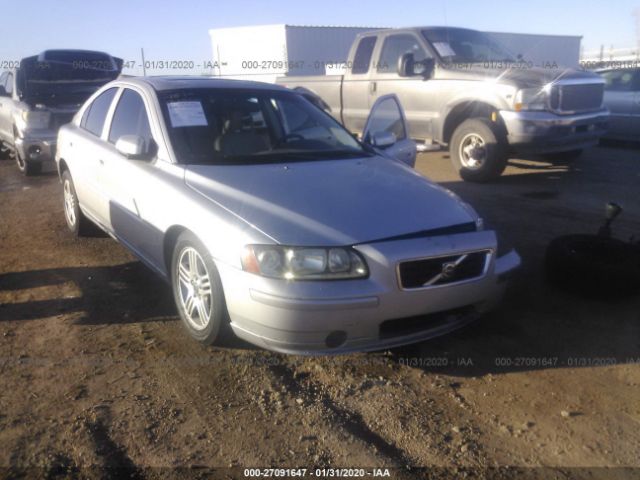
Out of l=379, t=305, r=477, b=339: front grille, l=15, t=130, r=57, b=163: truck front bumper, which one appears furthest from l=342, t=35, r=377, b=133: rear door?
l=379, t=305, r=477, b=339: front grille

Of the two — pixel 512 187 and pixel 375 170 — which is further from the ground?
pixel 375 170

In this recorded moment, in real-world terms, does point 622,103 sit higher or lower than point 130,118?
lower

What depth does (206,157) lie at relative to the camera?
13.0 feet

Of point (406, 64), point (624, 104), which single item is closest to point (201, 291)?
point (406, 64)

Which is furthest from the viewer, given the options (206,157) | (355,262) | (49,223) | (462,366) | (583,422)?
(49,223)

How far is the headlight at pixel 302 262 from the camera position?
3.02 m

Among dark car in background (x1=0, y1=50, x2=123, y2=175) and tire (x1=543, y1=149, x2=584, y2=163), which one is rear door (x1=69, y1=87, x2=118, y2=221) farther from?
tire (x1=543, y1=149, x2=584, y2=163)

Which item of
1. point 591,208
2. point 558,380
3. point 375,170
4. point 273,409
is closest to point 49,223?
point 375,170

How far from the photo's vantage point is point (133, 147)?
156 inches

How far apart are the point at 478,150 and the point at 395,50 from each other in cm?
226

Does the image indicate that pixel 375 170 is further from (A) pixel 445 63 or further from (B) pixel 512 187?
(A) pixel 445 63

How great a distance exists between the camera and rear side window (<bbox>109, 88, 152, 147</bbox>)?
170 inches

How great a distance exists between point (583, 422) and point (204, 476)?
1.78 m

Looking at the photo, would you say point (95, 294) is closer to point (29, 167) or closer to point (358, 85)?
point (29, 167)
